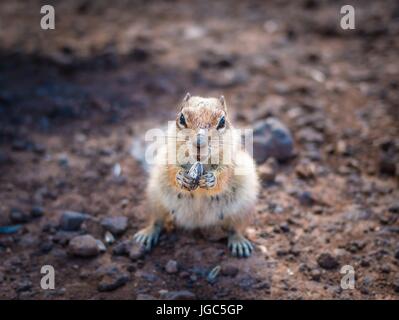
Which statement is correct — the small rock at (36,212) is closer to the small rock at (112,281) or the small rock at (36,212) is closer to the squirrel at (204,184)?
the squirrel at (204,184)

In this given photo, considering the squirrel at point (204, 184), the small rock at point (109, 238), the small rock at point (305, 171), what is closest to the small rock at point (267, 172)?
the small rock at point (305, 171)

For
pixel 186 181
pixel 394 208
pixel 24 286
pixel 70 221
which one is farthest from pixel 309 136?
pixel 24 286

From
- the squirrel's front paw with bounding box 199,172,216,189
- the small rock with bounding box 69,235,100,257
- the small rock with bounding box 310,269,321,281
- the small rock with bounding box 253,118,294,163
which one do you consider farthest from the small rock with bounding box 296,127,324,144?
the small rock with bounding box 69,235,100,257

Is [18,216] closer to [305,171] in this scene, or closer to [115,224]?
[115,224]

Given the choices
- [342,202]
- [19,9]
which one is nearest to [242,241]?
[342,202]
